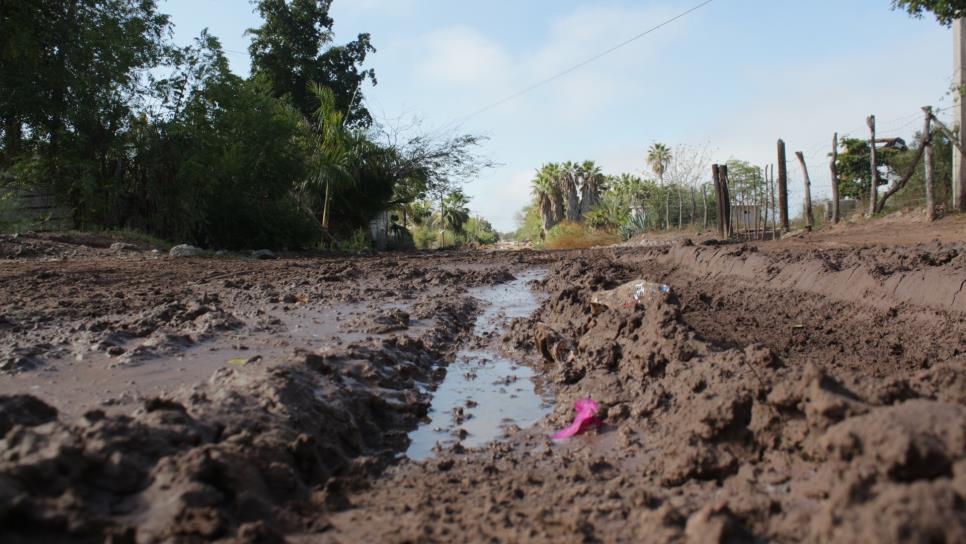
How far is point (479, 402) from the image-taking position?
4.02 meters

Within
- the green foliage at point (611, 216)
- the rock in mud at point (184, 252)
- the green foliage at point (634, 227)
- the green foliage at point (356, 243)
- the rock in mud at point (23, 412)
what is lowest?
the rock in mud at point (23, 412)

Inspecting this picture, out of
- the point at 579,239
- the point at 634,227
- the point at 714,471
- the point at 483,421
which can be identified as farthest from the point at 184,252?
the point at 634,227

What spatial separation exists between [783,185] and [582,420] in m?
15.7

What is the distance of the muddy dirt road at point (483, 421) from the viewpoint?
1981 millimetres

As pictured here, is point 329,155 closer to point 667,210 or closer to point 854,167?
point 667,210

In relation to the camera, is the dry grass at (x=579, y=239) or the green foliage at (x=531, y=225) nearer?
the dry grass at (x=579, y=239)

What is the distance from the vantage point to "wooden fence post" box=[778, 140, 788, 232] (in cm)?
1705

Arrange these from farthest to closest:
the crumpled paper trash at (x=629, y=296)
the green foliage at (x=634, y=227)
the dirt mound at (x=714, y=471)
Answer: the green foliage at (x=634, y=227)
the crumpled paper trash at (x=629, y=296)
the dirt mound at (x=714, y=471)

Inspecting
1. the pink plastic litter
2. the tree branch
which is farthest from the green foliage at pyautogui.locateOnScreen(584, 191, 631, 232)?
the pink plastic litter

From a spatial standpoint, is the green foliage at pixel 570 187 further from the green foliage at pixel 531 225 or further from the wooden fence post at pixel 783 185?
the wooden fence post at pixel 783 185

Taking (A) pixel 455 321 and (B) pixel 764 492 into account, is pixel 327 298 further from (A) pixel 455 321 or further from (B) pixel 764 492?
(B) pixel 764 492

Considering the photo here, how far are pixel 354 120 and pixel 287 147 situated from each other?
12.0 m

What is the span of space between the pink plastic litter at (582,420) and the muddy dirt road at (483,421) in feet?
0.26

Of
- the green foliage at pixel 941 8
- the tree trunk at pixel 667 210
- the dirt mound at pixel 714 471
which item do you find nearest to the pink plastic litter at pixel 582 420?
the dirt mound at pixel 714 471
